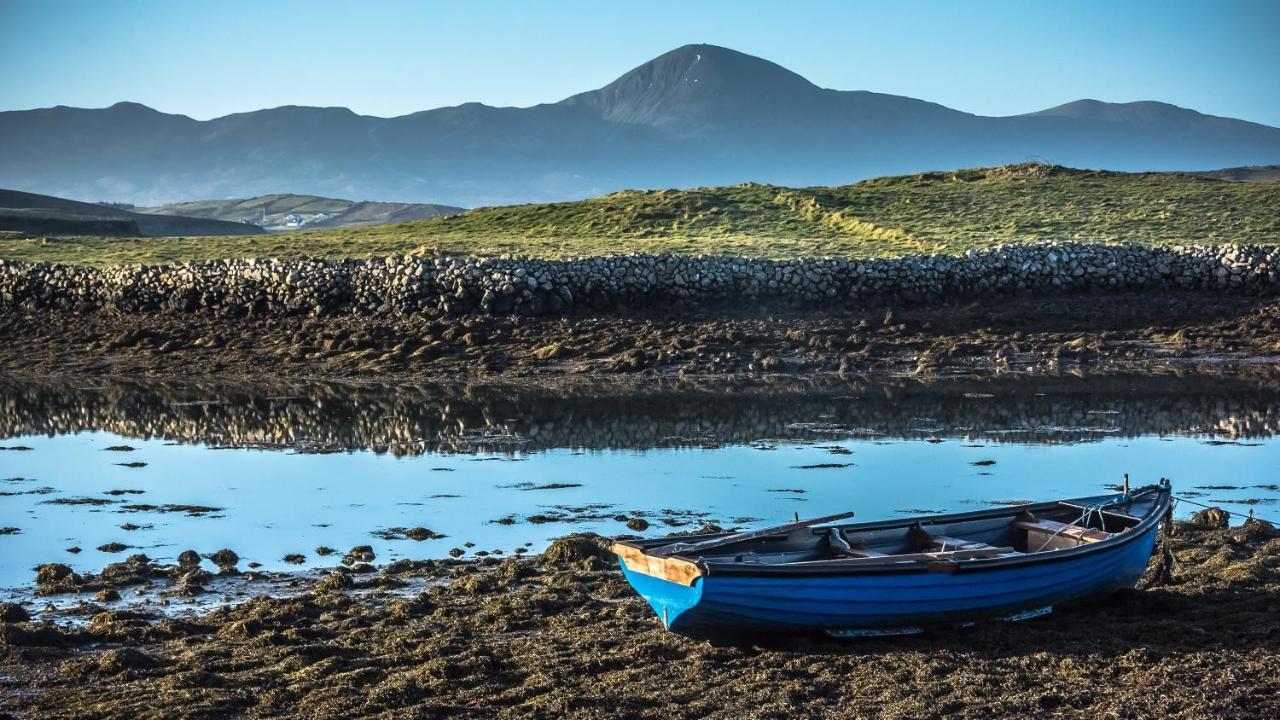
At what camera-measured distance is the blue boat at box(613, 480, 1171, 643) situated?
35.9ft

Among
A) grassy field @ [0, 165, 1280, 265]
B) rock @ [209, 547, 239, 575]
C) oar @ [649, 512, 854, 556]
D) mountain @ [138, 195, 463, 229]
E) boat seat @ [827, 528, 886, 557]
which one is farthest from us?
mountain @ [138, 195, 463, 229]

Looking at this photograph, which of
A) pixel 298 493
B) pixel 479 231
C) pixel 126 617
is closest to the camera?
pixel 126 617

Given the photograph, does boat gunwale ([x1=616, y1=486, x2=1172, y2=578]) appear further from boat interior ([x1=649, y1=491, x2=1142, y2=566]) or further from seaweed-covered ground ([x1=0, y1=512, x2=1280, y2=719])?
seaweed-covered ground ([x1=0, y1=512, x2=1280, y2=719])

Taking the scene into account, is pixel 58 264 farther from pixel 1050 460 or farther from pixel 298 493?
pixel 1050 460

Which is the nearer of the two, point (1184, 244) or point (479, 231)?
point (1184, 244)

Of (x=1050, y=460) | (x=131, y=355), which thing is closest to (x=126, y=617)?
(x=1050, y=460)

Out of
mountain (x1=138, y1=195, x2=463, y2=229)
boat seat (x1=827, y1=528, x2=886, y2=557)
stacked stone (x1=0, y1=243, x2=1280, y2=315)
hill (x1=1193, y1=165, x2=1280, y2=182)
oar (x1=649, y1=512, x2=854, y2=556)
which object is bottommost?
boat seat (x1=827, y1=528, x2=886, y2=557)

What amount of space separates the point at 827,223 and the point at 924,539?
36.9 m

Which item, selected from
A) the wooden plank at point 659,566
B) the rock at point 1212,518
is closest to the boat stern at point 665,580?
the wooden plank at point 659,566

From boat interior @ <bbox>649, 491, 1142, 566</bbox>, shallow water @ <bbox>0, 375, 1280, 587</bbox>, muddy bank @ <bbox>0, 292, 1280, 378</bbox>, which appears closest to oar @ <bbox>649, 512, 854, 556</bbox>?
boat interior @ <bbox>649, 491, 1142, 566</bbox>

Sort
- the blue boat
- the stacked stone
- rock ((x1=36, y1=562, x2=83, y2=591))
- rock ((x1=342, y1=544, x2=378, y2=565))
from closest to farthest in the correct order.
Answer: the blue boat, rock ((x1=36, y1=562, x2=83, y2=591)), rock ((x1=342, y1=544, x2=378, y2=565)), the stacked stone

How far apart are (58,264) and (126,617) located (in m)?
29.4

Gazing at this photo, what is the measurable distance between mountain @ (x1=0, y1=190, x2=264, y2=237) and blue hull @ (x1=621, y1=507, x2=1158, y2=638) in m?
56.1

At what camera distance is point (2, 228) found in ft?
203
